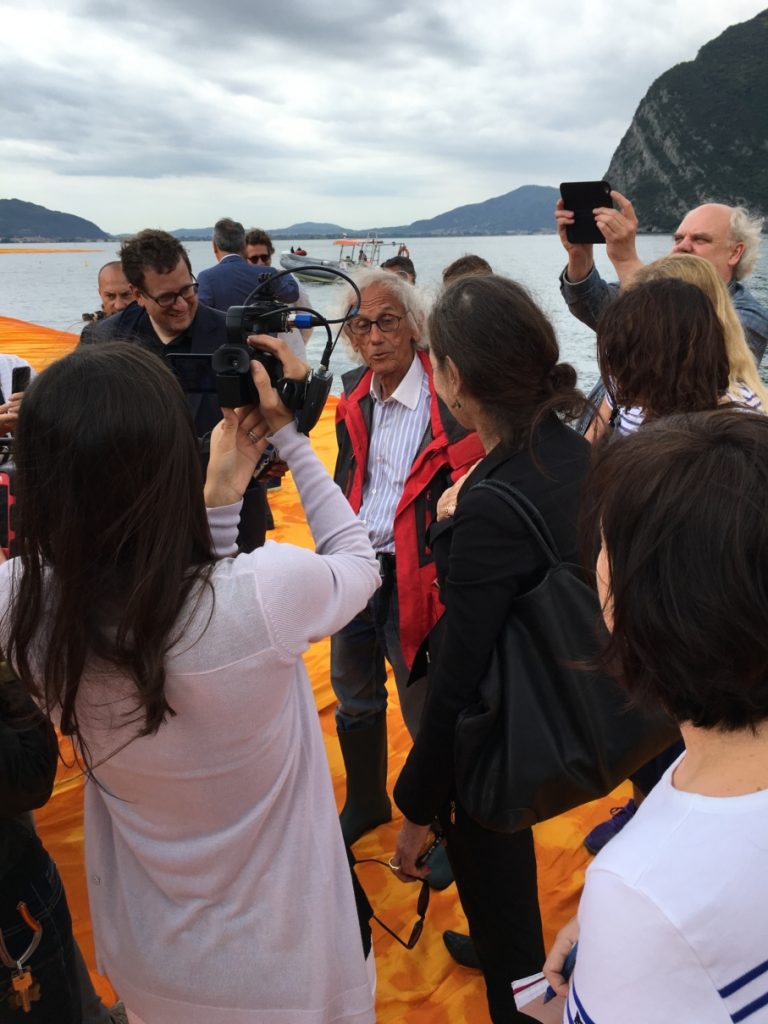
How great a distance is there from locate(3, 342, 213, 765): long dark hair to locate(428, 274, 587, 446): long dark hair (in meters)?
0.73

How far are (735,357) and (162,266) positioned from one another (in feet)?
6.86

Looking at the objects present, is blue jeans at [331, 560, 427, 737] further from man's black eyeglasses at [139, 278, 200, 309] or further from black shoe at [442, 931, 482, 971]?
man's black eyeglasses at [139, 278, 200, 309]

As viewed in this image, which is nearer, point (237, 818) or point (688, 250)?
point (237, 818)

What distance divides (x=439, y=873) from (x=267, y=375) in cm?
190

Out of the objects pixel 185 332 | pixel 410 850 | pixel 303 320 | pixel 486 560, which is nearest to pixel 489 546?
pixel 486 560

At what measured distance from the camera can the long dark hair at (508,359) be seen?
154 centimetres

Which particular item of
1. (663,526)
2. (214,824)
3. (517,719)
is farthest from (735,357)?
(214,824)

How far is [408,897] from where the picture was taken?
2461 mm

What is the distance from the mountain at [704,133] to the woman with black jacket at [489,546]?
54.0 metres

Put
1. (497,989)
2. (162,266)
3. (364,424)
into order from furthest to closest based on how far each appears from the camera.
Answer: (162,266), (364,424), (497,989)

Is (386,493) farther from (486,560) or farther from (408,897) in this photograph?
(408,897)

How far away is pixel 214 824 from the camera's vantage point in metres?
1.13

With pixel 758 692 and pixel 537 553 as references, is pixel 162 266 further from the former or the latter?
pixel 758 692

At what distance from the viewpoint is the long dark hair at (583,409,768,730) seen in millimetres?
682
